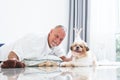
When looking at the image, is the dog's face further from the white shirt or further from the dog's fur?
the white shirt

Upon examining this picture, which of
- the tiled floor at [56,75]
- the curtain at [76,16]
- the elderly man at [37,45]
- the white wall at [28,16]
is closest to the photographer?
the tiled floor at [56,75]

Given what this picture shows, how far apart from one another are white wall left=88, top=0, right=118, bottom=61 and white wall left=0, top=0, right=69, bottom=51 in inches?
18.5

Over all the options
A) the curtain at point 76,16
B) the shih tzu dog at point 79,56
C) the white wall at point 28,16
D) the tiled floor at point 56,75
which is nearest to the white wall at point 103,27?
the curtain at point 76,16

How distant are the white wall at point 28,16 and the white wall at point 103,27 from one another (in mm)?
471

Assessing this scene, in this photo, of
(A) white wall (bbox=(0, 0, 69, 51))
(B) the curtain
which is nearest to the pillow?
(A) white wall (bbox=(0, 0, 69, 51))

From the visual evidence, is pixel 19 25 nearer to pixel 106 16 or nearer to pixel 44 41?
pixel 106 16

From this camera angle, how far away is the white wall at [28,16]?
3.96 metres

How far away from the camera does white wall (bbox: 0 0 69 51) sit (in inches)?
156

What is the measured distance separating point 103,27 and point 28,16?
1154mm

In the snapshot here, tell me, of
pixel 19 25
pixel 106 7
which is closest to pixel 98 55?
pixel 106 7

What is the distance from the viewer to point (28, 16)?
416 centimetres

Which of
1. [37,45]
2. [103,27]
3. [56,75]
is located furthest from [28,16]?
[56,75]

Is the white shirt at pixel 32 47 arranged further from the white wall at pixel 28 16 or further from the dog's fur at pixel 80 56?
the white wall at pixel 28 16

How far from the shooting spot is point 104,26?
4.20 metres
